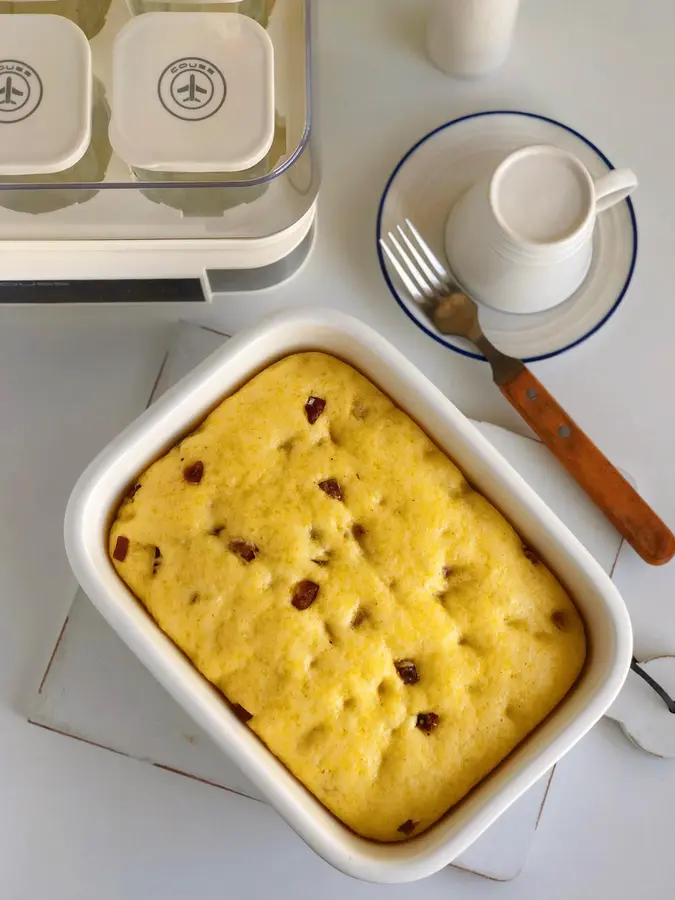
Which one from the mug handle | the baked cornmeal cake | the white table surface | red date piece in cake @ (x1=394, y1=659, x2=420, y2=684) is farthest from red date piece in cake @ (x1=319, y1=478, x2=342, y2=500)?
the mug handle

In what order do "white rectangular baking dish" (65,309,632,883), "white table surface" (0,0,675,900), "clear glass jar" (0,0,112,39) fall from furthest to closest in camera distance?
1. "white table surface" (0,0,675,900)
2. "clear glass jar" (0,0,112,39)
3. "white rectangular baking dish" (65,309,632,883)

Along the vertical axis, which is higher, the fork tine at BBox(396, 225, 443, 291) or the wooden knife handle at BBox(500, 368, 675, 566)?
the fork tine at BBox(396, 225, 443, 291)

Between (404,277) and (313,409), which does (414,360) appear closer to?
(404,277)

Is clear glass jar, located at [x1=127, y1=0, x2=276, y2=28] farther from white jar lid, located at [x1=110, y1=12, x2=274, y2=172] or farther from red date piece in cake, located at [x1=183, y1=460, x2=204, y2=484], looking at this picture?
red date piece in cake, located at [x1=183, y1=460, x2=204, y2=484]

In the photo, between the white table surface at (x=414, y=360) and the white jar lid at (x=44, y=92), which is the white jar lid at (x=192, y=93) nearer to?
the white jar lid at (x=44, y=92)

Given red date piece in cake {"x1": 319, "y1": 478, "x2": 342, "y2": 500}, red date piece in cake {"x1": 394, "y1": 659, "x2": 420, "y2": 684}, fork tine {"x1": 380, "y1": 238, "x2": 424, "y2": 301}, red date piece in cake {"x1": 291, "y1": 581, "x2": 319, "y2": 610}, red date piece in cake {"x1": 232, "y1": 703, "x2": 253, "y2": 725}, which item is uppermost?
fork tine {"x1": 380, "y1": 238, "x2": 424, "y2": 301}

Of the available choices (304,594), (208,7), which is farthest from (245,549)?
(208,7)

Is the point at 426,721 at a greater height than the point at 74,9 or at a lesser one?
lesser
